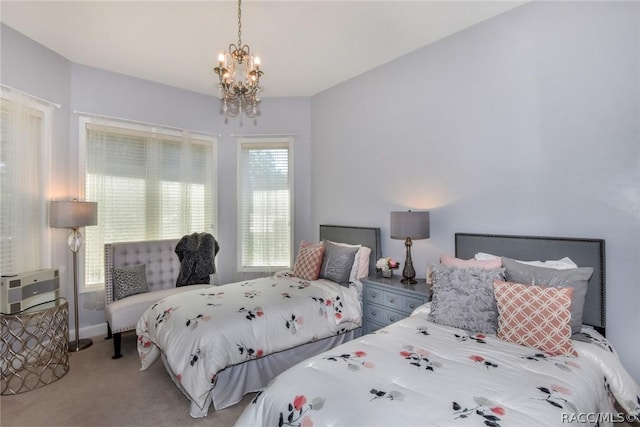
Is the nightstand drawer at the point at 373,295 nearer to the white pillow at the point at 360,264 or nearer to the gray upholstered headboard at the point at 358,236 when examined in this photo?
the white pillow at the point at 360,264

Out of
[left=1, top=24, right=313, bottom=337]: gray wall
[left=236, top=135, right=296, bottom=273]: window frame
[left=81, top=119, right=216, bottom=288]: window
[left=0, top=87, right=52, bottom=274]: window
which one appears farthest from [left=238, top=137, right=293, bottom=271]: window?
[left=0, top=87, right=52, bottom=274]: window

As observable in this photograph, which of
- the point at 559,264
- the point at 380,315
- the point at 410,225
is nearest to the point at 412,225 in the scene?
the point at 410,225

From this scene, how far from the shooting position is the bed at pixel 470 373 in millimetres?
1210

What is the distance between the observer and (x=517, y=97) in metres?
2.57

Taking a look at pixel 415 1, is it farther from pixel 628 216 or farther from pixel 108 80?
pixel 108 80

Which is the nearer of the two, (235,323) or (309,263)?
(235,323)

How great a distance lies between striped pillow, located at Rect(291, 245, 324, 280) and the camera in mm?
3455

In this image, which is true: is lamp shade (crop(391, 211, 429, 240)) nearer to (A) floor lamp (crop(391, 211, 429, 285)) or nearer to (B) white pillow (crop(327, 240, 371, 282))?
(A) floor lamp (crop(391, 211, 429, 285))

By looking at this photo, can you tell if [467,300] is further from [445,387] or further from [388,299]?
[388,299]

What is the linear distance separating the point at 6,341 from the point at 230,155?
3104 millimetres

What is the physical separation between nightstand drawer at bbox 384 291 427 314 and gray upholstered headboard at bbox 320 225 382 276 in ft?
1.99

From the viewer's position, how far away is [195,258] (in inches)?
159

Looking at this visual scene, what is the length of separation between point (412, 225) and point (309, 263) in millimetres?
1230

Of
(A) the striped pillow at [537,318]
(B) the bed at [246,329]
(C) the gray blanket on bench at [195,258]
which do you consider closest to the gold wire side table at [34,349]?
(B) the bed at [246,329]
